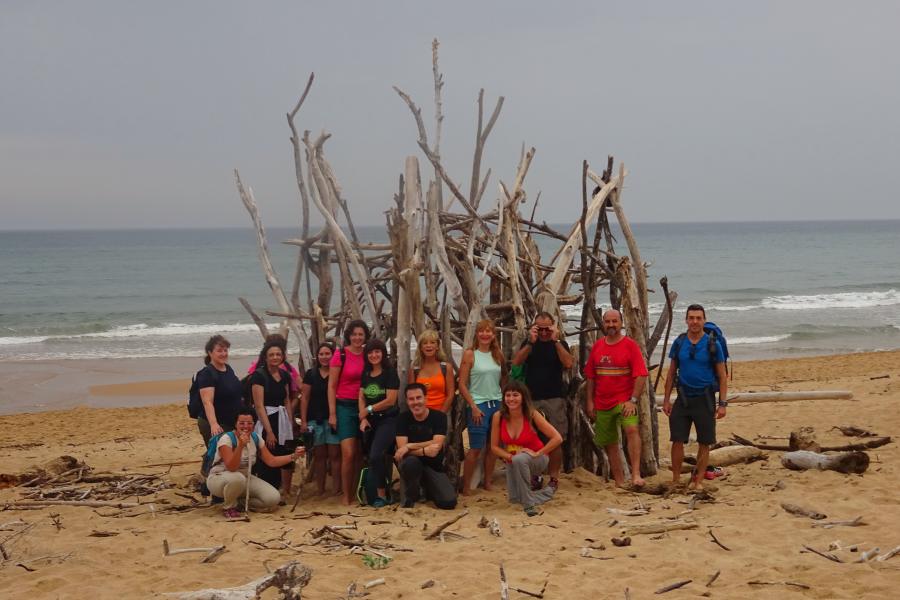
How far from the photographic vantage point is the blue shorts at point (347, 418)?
256 inches

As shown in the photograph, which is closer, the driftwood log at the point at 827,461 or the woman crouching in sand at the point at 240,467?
the woman crouching in sand at the point at 240,467

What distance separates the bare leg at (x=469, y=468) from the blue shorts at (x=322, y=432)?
951 mm

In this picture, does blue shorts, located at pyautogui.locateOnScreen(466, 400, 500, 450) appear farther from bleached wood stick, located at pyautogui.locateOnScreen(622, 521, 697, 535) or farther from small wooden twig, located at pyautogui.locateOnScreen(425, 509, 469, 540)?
bleached wood stick, located at pyautogui.locateOnScreen(622, 521, 697, 535)

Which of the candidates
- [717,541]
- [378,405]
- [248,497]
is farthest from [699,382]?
[248,497]

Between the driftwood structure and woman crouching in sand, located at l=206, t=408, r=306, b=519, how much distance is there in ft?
3.89

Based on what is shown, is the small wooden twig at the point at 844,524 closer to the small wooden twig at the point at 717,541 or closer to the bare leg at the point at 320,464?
the small wooden twig at the point at 717,541

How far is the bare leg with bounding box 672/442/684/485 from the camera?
6.53 m

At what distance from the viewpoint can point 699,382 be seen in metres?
6.36

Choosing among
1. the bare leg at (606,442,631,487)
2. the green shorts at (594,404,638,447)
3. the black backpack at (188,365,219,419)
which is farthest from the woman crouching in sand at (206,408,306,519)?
the bare leg at (606,442,631,487)

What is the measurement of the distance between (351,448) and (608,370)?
194 centimetres

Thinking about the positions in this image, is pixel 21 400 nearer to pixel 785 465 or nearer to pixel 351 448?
pixel 351 448

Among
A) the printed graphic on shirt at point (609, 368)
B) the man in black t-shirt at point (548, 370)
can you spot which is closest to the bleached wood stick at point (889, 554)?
the printed graphic on shirt at point (609, 368)

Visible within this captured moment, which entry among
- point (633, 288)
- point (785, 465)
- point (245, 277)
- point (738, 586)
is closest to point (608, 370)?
point (633, 288)

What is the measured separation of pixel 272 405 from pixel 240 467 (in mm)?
491
